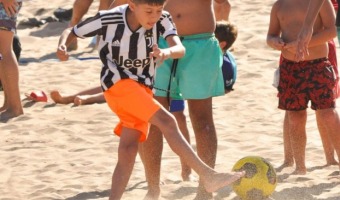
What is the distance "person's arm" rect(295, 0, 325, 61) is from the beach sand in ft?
2.91

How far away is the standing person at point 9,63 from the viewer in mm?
8219

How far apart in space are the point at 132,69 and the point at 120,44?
6.2 inches

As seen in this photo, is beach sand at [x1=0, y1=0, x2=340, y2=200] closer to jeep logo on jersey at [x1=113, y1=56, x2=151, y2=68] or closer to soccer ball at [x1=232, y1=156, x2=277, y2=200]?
soccer ball at [x1=232, y1=156, x2=277, y2=200]

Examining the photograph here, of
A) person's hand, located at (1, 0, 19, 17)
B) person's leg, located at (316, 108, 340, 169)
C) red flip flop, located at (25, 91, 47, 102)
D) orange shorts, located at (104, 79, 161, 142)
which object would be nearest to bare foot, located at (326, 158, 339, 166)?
person's leg, located at (316, 108, 340, 169)

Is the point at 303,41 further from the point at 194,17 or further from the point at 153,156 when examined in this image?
the point at 153,156

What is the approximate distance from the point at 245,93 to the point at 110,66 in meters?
4.00

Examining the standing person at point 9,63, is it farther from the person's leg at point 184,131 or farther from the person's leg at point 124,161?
the person's leg at point 124,161

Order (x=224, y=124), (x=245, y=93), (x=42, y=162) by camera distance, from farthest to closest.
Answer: (x=245, y=93) → (x=224, y=124) → (x=42, y=162)

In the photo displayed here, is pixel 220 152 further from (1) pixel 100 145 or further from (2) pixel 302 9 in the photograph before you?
(2) pixel 302 9

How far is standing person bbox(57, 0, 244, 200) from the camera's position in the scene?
5.08 metres

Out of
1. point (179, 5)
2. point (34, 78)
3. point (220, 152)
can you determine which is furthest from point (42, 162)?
point (34, 78)

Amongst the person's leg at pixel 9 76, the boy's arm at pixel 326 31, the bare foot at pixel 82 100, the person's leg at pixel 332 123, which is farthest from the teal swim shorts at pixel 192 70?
the bare foot at pixel 82 100

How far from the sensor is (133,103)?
16.9ft

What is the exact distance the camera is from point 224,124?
805 cm
